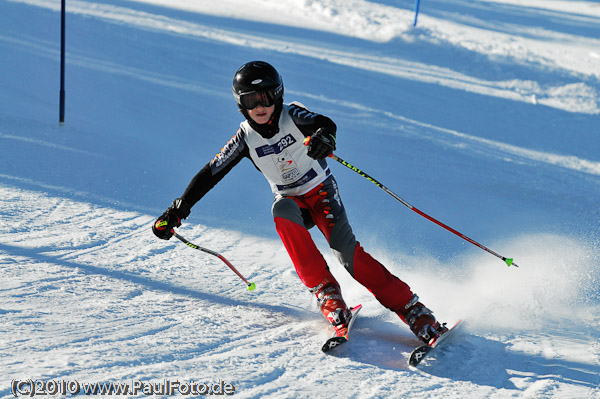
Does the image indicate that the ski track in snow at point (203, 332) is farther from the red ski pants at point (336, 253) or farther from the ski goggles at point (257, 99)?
the ski goggles at point (257, 99)

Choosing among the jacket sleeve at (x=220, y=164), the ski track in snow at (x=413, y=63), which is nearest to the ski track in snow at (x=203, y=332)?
the jacket sleeve at (x=220, y=164)

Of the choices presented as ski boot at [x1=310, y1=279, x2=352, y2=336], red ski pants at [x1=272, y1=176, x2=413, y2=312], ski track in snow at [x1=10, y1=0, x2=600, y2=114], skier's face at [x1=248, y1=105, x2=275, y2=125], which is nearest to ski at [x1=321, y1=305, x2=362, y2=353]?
ski boot at [x1=310, y1=279, x2=352, y2=336]

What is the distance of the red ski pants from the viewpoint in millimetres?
3408

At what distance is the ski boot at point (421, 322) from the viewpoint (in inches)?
128

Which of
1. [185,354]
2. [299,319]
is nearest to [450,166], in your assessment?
[299,319]

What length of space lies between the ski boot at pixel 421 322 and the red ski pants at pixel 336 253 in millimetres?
39

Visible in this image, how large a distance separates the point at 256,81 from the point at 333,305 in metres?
1.28

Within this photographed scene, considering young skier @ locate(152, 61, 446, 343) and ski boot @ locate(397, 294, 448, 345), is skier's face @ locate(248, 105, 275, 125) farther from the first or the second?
ski boot @ locate(397, 294, 448, 345)

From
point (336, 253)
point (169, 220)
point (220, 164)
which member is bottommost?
point (336, 253)

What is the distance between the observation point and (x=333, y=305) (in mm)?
3395

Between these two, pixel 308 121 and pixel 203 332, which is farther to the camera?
pixel 308 121

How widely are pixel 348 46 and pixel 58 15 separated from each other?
4.93 metres

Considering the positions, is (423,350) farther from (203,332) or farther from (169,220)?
(169,220)

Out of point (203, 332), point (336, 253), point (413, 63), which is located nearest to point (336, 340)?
point (336, 253)
